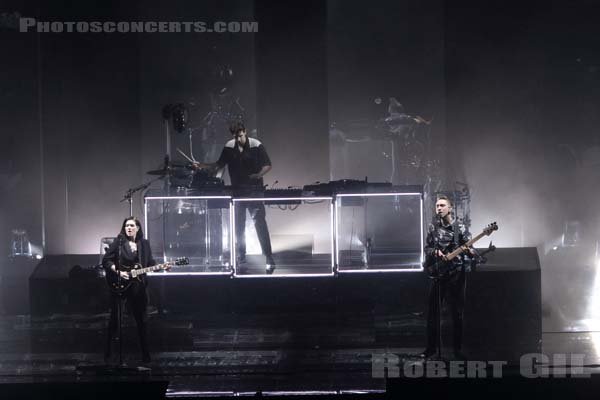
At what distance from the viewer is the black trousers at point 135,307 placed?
9.33m

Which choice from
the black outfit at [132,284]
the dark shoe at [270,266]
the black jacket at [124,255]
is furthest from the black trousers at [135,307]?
the dark shoe at [270,266]

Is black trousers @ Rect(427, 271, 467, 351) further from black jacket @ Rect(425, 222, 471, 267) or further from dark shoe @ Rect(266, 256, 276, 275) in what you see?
dark shoe @ Rect(266, 256, 276, 275)

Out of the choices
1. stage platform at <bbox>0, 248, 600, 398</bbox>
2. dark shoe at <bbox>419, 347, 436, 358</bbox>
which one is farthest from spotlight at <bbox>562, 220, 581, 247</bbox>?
dark shoe at <bbox>419, 347, 436, 358</bbox>

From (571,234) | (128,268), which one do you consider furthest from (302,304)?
(571,234)

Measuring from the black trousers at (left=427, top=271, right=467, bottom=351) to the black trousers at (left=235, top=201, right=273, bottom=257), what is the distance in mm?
2266

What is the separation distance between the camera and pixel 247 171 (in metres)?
11.3

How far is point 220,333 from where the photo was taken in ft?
34.0

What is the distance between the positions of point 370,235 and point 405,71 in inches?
124

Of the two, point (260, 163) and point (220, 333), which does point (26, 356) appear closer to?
point (220, 333)

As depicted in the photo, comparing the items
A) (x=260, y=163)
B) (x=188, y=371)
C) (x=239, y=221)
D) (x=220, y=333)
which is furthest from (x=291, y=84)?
(x=188, y=371)

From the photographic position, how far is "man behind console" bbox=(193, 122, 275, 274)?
1088 cm

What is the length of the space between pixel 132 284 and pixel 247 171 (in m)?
2.46

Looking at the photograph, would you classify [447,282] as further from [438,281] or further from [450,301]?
[450,301]

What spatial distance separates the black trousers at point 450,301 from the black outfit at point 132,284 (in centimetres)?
265
